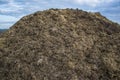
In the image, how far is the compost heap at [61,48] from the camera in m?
8.80

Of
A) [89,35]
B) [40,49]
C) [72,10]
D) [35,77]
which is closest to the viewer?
[35,77]

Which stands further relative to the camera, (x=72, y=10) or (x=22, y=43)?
(x=72, y=10)

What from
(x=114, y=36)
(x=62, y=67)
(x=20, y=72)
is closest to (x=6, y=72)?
(x=20, y=72)

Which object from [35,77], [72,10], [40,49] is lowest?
[35,77]

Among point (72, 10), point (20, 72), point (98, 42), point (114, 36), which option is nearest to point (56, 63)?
point (20, 72)

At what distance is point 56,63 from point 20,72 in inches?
40.1

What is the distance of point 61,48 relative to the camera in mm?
9336

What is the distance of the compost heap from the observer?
8.80 meters

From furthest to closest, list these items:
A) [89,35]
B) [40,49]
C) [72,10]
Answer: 1. [72,10]
2. [89,35]
3. [40,49]

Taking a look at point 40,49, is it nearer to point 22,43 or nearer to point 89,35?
point 22,43

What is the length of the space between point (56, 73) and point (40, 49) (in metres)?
1.05

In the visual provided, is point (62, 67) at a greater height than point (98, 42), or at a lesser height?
lesser

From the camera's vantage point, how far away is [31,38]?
9875mm

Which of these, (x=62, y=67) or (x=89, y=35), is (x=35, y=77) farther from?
(x=89, y=35)
